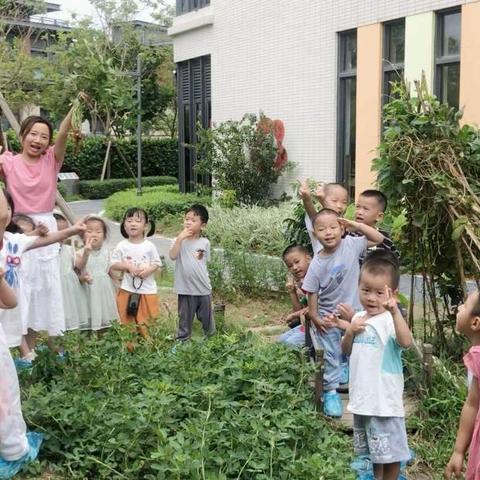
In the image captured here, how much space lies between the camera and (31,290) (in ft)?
16.6

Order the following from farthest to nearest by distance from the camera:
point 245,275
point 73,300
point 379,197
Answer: point 245,275 < point 73,300 < point 379,197

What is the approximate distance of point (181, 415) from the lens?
148 inches

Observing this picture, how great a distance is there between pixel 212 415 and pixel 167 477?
1.97 feet

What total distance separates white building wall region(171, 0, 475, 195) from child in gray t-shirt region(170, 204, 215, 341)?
6351 millimetres

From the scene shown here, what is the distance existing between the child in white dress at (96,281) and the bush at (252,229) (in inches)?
168

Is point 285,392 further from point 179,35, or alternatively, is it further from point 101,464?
point 179,35

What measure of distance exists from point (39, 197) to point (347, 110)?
28.3 ft

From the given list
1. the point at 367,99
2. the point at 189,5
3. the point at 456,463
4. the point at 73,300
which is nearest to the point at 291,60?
the point at 367,99

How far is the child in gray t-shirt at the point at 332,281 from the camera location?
14.7 feet

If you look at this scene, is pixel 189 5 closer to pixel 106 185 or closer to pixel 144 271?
pixel 106 185

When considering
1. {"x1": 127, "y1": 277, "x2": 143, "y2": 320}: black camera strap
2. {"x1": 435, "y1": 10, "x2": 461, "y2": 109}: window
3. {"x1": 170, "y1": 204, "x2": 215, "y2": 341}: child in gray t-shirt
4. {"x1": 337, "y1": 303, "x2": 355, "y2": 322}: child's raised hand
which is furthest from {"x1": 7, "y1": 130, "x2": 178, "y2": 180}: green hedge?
{"x1": 337, "y1": 303, "x2": 355, "y2": 322}: child's raised hand

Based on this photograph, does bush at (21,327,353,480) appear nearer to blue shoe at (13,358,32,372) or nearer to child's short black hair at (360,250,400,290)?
blue shoe at (13,358,32,372)

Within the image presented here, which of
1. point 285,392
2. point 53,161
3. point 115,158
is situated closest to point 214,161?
point 53,161

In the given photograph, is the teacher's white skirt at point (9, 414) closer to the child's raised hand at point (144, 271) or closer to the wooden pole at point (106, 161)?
the child's raised hand at point (144, 271)
